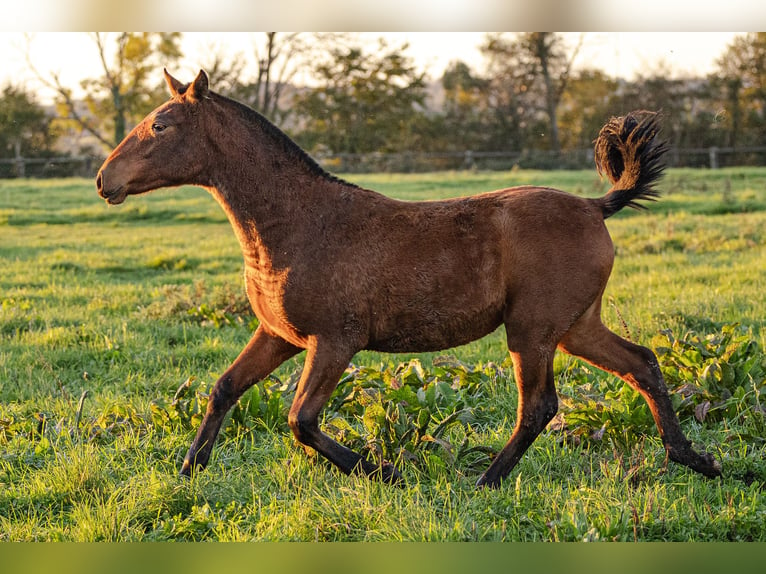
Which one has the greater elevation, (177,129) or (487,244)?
(177,129)

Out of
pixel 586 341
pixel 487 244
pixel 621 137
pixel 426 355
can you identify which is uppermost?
pixel 621 137

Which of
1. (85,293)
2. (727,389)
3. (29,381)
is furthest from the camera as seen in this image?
(85,293)

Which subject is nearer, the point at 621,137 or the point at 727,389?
the point at 621,137

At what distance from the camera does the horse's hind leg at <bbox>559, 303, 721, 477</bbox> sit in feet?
15.5

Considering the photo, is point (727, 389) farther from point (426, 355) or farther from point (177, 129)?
point (177, 129)

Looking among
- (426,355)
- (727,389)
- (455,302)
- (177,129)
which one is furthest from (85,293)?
(727,389)

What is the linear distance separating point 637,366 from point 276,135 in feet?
8.09

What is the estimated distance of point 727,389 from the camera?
18.4 ft

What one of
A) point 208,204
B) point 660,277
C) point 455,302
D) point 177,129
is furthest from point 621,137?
point 208,204

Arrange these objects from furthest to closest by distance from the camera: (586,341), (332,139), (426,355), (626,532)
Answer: (332,139) → (426,355) → (586,341) → (626,532)

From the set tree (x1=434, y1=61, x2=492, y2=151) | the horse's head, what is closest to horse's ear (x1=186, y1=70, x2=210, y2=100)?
the horse's head

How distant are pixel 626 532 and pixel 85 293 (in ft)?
24.3

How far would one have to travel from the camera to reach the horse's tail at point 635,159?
4711 mm

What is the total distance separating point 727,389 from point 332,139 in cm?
1460
